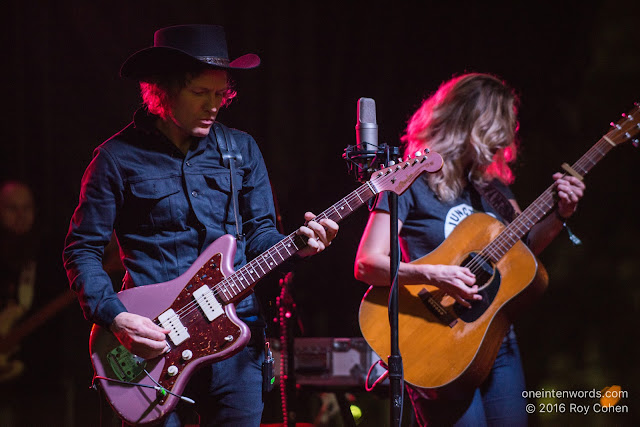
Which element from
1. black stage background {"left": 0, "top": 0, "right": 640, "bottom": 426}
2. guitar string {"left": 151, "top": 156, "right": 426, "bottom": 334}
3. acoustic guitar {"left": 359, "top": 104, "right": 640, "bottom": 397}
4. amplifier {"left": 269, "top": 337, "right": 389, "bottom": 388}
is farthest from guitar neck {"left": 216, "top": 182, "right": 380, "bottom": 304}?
black stage background {"left": 0, "top": 0, "right": 640, "bottom": 426}

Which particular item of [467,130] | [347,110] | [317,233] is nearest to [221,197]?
[317,233]

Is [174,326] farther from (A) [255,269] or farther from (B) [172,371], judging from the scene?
(A) [255,269]

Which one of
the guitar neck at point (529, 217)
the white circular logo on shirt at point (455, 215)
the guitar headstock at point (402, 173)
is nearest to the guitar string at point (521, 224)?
the guitar neck at point (529, 217)

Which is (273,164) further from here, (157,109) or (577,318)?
(577,318)

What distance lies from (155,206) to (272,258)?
50 cm

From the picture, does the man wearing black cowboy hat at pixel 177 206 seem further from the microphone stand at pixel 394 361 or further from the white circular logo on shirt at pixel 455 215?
the white circular logo on shirt at pixel 455 215

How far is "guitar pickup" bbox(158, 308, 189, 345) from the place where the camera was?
224cm

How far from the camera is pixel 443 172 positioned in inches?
118

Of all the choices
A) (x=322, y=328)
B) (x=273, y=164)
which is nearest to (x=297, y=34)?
(x=273, y=164)

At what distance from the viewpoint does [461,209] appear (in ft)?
9.85

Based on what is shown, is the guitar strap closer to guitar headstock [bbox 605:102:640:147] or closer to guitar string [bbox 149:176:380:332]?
guitar string [bbox 149:176:380:332]

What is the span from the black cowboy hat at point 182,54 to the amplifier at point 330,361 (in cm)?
228

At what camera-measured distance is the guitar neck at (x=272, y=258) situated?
2.28 m

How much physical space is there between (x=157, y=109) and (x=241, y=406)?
125 cm
